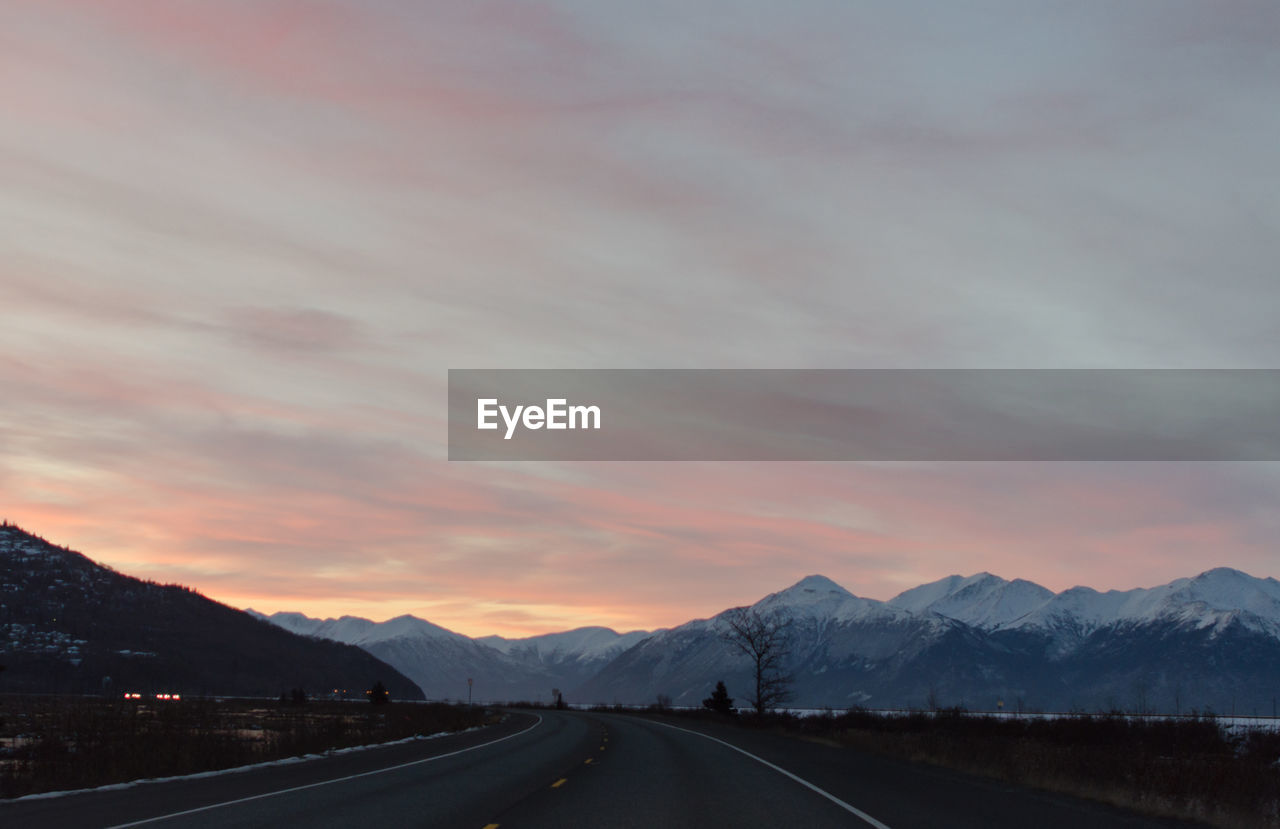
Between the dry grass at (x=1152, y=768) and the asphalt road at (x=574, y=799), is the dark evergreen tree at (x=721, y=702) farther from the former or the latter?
the asphalt road at (x=574, y=799)

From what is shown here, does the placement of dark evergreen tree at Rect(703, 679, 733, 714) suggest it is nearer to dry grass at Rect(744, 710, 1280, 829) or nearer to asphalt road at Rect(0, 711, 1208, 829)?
dry grass at Rect(744, 710, 1280, 829)

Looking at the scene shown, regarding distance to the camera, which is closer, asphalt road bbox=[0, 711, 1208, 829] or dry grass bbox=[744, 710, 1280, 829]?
asphalt road bbox=[0, 711, 1208, 829]

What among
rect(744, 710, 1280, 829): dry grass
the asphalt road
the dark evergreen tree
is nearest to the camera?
the asphalt road

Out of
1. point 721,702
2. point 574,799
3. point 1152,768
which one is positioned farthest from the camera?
point 721,702

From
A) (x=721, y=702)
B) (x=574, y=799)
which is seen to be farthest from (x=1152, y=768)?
(x=721, y=702)

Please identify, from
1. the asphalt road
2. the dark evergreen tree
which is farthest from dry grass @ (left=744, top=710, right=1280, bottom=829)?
the dark evergreen tree

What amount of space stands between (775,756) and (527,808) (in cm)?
1839

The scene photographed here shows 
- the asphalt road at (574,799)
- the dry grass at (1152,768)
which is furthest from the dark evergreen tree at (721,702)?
the asphalt road at (574,799)

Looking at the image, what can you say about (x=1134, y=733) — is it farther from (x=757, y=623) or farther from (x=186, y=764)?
(x=186, y=764)

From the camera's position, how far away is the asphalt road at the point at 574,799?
16.4 metres

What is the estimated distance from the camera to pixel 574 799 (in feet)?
63.0

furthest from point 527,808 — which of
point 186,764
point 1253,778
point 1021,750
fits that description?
point 1021,750

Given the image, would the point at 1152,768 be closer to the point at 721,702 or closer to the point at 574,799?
the point at 574,799

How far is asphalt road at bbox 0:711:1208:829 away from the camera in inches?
645
